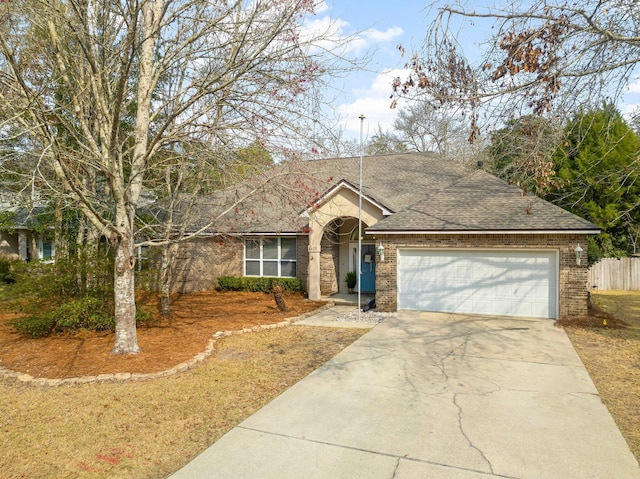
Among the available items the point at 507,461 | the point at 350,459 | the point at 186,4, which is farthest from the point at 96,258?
the point at 507,461

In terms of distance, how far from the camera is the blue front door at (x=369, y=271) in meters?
17.4

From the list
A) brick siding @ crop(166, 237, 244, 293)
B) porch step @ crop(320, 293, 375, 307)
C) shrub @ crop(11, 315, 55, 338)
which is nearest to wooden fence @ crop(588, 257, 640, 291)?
porch step @ crop(320, 293, 375, 307)

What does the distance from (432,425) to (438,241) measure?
8.41 m

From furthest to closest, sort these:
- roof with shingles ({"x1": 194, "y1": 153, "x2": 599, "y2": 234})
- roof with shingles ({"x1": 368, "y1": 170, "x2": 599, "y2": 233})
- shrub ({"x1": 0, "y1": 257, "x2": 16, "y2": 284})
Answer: shrub ({"x1": 0, "y1": 257, "x2": 16, "y2": 284}) < roof with shingles ({"x1": 368, "y1": 170, "x2": 599, "y2": 233}) < roof with shingles ({"x1": 194, "y1": 153, "x2": 599, "y2": 234})

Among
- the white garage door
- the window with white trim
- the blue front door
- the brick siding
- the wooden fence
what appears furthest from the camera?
the wooden fence

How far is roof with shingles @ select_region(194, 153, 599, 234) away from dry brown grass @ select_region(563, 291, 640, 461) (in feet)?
9.03

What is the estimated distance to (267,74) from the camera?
7492mm

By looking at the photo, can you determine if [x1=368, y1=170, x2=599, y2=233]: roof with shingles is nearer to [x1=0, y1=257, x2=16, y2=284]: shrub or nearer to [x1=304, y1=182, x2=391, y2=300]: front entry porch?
[x1=304, y1=182, x2=391, y2=300]: front entry porch

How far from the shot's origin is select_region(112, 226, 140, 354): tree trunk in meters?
8.19

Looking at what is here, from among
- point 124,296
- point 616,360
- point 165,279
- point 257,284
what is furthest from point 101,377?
point 257,284

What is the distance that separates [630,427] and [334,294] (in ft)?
41.9

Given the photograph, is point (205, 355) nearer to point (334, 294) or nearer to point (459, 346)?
point (459, 346)

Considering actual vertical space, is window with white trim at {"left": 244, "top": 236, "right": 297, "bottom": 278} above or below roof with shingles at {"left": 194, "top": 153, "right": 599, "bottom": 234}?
below

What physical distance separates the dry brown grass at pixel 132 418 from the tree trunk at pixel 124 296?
1.51 metres
